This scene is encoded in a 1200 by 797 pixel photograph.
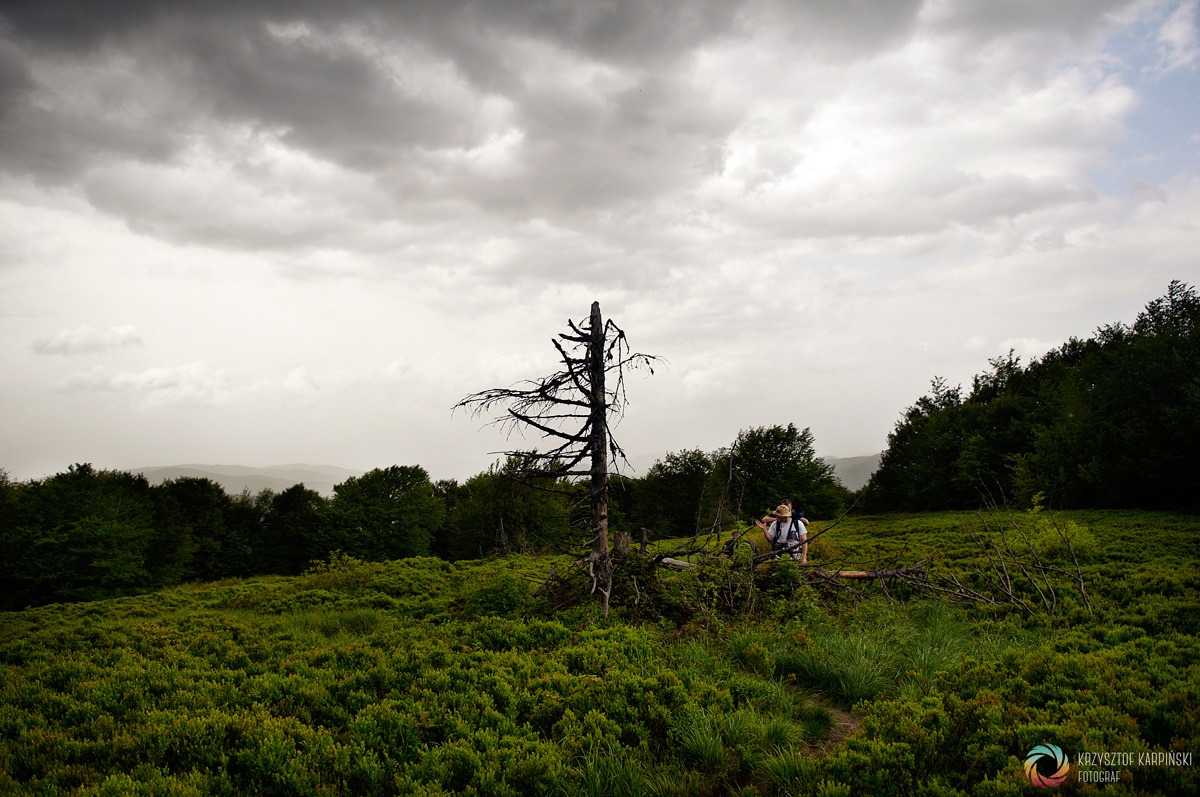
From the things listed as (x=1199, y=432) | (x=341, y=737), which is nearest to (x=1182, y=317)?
(x=1199, y=432)

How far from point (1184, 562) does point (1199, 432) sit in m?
18.4

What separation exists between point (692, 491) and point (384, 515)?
22.1m

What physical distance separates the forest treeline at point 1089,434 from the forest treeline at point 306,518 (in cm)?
1097

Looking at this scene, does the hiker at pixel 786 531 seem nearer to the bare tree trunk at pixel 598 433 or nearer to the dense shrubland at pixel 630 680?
the dense shrubland at pixel 630 680

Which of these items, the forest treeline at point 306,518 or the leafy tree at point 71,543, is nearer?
the leafy tree at point 71,543

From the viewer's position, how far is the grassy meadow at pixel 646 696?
14.3 feet

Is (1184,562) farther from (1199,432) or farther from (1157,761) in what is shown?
(1199,432)

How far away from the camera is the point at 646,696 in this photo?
580 centimetres

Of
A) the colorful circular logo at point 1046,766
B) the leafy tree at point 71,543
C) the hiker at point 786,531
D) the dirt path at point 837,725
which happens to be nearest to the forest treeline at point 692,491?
the leafy tree at point 71,543

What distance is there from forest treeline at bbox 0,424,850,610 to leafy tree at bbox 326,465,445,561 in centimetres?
7

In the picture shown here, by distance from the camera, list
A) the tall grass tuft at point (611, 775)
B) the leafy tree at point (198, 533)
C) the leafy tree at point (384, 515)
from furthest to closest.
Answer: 1. the leafy tree at point (198, 533)
2. the leafy tree at point (384, 515)
3. the tall grass tuft at point (611, 775)

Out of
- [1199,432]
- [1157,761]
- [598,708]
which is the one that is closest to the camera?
[1157,761]

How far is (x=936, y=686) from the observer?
586 centimetres

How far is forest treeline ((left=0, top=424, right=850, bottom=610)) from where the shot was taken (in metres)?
28.0
